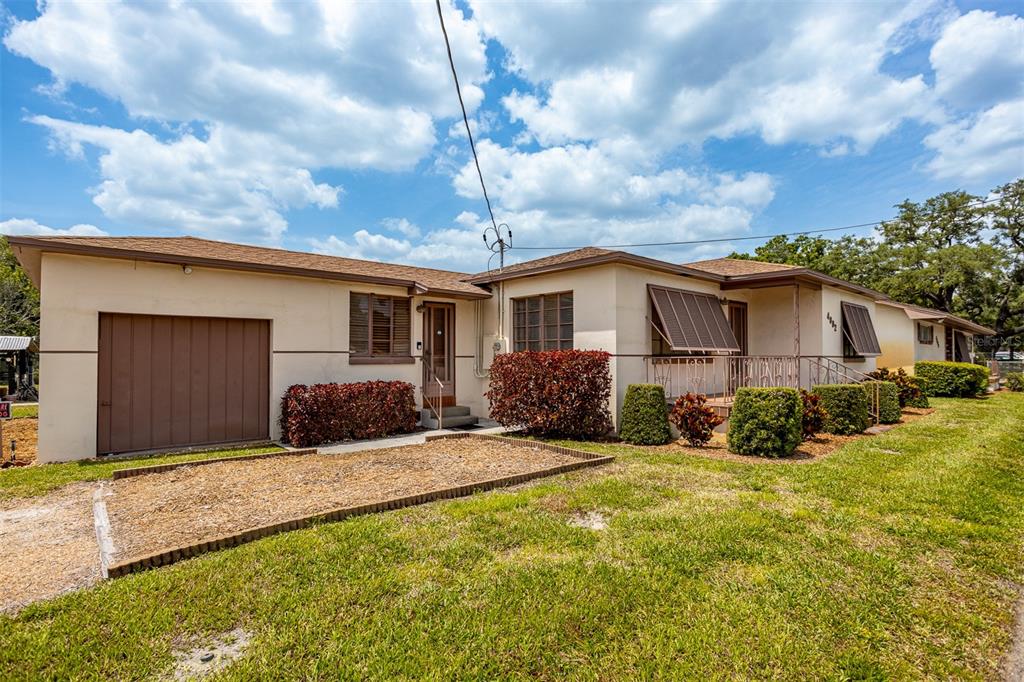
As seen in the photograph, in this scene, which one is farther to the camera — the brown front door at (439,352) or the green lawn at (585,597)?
the brown front door at (439,352)

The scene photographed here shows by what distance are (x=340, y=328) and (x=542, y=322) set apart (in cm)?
445

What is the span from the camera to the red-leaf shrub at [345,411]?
874cm

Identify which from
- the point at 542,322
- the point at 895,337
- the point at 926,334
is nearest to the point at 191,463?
the point at 542,322

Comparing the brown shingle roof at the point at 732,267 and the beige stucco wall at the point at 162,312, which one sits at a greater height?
the brown shingle roof at the point at 732,267

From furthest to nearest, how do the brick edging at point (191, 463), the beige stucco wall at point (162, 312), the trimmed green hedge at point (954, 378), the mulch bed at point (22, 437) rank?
the trimmed green hedge at point (954, 378)
the mulch bed at point (22, 437)
the beige stucco wall at point (162, 312)
the brick edging at point (191, 463)

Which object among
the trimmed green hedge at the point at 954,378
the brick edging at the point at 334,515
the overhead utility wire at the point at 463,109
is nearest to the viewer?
Result: the brick edging at the point at 334,515

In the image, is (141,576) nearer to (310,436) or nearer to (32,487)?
(32,487)

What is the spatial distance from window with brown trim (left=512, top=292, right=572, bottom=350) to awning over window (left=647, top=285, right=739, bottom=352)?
74.7 inches

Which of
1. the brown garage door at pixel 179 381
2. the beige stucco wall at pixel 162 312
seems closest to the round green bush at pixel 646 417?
the beige stucco wall at pixel 162 312

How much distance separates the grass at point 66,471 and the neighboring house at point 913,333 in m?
21.2

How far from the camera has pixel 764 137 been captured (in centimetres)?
1689

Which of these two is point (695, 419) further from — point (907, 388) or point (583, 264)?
point (907, 388)

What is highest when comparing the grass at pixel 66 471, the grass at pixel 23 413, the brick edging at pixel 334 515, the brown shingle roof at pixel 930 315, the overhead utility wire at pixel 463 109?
the overhead utility wire at pixel 463 109

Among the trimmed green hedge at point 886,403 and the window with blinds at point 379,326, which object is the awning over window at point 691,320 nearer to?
the trimmed green hedge at point 886,403
